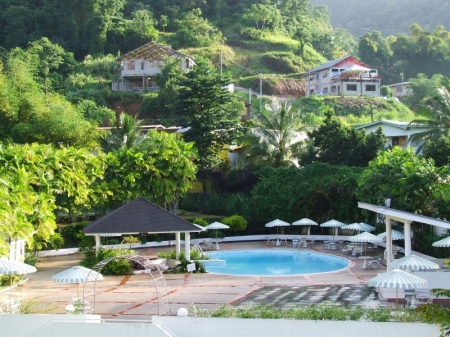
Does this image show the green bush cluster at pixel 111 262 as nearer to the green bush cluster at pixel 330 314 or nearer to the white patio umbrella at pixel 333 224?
the green bush cluster at pixel 330 314

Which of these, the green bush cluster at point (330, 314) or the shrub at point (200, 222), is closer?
the green bush cluster at point (330, 314)

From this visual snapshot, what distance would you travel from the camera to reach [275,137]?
38.7 metres

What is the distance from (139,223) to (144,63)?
4235 cm

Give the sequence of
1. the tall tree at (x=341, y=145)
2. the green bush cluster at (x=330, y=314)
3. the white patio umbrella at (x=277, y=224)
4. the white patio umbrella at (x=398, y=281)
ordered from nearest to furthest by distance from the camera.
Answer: the green bush cluster at (x=330, y=314)
the white patio umbrella at (x=398, y=281)
the white patio umbrella at (x=277, y=224)
the tall tree at (x=341, y=145)

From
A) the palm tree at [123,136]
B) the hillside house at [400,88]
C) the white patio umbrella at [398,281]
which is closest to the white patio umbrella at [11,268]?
the white patio umbrella at [398,281]

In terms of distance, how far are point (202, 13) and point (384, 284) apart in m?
71.5

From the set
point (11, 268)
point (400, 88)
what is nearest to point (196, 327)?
point (11, 268)

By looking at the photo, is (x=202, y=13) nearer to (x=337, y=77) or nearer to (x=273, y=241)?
(x=337, y=77)

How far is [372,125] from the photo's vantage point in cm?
4438

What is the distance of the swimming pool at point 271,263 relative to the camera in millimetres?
25922

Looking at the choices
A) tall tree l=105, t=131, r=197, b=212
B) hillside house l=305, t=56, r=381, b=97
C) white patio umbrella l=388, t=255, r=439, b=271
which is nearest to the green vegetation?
white patio umbrella l=388, t=255, r=439, b=271

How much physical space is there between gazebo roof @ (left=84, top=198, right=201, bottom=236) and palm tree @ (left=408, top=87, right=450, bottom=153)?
628 inches

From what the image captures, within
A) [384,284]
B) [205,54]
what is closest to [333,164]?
[384,284]

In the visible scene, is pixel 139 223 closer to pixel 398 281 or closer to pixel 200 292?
pixel 200 292
